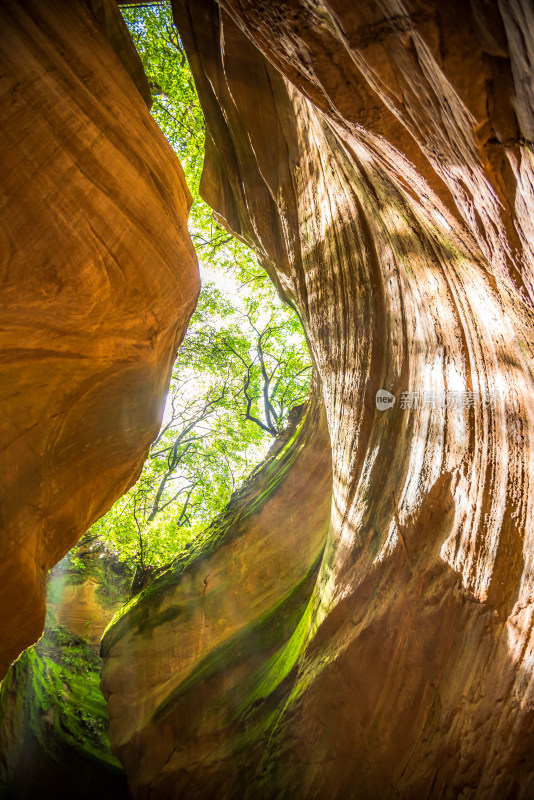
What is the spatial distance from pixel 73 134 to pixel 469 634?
5.67 metres

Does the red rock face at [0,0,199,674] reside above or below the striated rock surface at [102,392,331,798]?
above

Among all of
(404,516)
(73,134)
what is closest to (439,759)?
(404,516)

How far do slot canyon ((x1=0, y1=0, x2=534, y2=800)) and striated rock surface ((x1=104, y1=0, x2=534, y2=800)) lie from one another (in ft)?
0.07

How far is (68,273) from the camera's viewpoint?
143 inches

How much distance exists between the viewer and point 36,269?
3.44 metres

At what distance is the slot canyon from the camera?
2.07 m

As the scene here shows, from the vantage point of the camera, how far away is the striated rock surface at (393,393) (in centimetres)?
183
